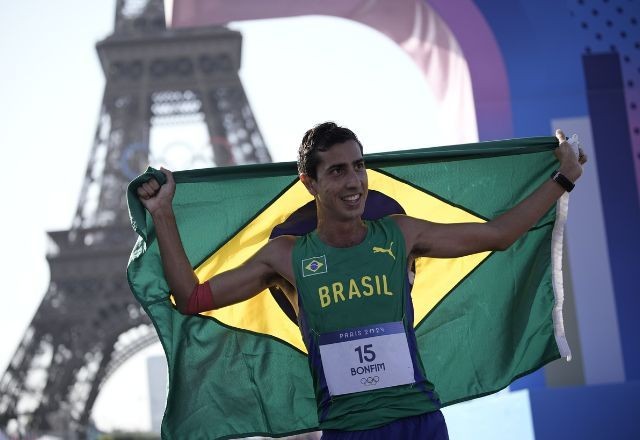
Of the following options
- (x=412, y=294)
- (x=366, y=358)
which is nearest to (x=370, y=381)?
(x=366, y=358)

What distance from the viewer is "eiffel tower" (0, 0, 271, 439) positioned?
31688 millimetres

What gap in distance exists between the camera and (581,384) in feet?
19.7

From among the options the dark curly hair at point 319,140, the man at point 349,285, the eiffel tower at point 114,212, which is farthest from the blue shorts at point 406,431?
the eiffel tower at point 114,212

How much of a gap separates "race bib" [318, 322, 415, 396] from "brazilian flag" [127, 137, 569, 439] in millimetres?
869

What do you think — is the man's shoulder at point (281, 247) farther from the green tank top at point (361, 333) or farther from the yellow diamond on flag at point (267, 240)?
the yellow diamond on flag at point (267, 240)

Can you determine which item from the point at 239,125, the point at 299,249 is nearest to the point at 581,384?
the point at 299,249

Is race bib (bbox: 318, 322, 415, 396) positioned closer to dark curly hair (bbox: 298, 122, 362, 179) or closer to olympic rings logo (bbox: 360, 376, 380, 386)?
olympic rings logo (bbox: 360, 376, 380, 386)

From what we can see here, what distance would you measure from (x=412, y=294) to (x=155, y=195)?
1.26 meters

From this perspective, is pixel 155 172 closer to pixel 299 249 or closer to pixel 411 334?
pixel 299 249

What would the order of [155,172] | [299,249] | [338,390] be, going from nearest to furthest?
[338,390]
[299,249]
[155,172]

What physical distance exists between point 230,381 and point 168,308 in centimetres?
41

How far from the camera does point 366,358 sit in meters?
3.32

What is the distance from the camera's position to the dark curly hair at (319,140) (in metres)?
3.44

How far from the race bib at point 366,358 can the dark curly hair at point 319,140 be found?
55cm
